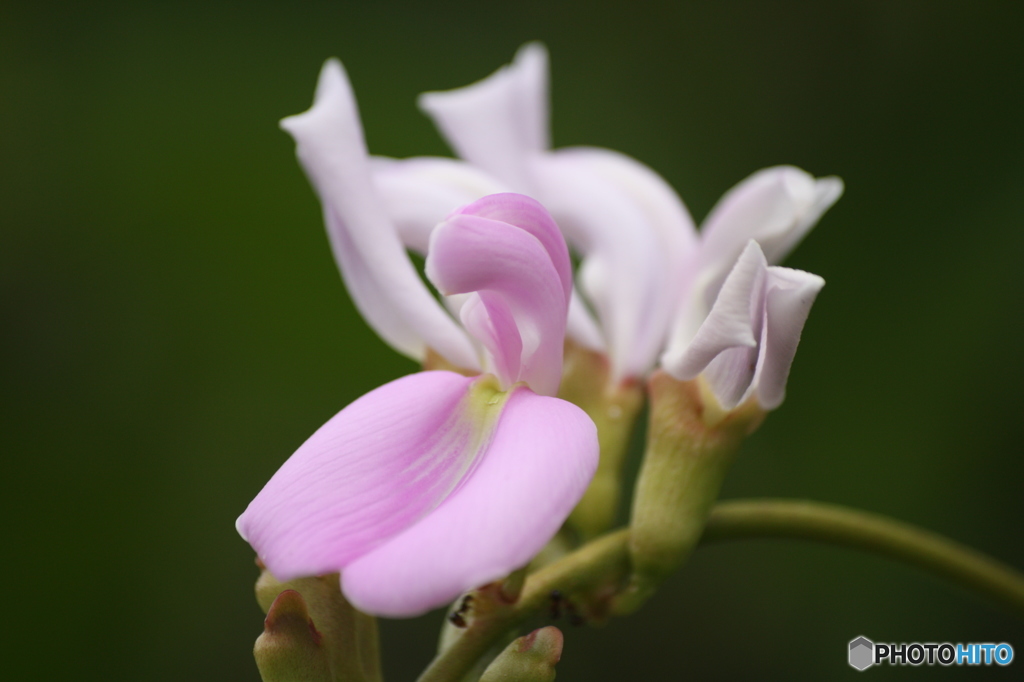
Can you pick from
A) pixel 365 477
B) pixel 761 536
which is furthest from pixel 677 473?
pixel 365 477

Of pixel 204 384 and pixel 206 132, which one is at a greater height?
pixel 206 132

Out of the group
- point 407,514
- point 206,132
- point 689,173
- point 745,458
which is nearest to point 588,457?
point 407,514

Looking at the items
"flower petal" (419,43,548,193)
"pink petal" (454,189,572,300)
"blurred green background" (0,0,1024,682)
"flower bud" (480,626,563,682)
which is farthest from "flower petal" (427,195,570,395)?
"blurred green background" (0,0,1024,682)

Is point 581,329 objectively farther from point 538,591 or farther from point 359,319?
point 359,319

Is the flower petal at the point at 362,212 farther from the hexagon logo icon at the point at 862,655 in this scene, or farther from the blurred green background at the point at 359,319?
the blurred green background at the point at 359,319

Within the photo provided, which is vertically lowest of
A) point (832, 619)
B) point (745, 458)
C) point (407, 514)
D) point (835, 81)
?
point (832, 619)

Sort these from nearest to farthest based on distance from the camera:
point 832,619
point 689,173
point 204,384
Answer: point 832,619, point 204,384, point 689,173

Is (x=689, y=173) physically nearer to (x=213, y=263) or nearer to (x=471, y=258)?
(x=213, y=263)

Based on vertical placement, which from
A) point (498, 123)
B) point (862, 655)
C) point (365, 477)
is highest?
point (498, 123)
